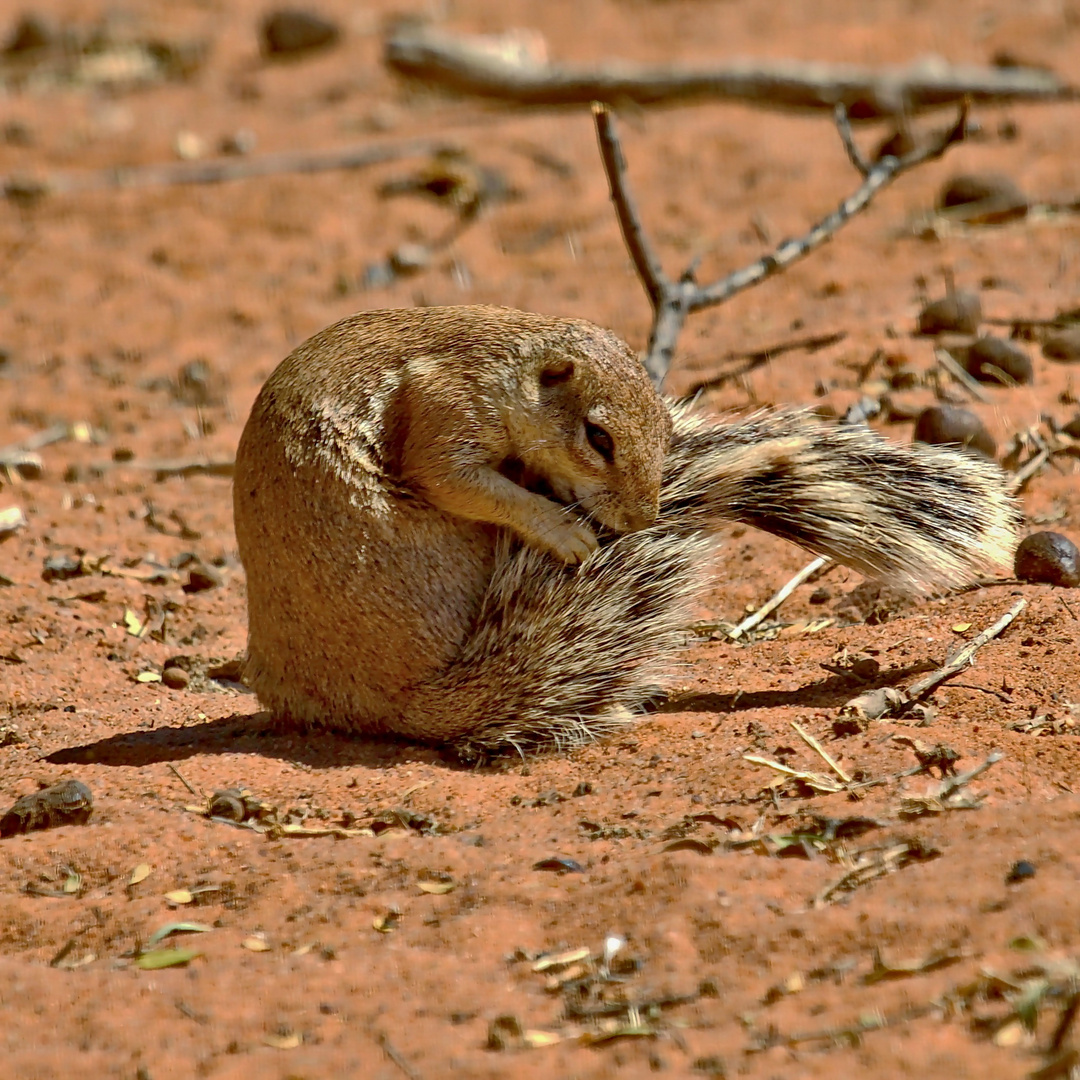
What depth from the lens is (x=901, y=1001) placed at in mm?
2732

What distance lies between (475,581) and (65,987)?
1.65 metres

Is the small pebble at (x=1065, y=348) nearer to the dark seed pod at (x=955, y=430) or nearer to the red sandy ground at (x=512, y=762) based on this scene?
the red sandy ground at (x=512, y=762)

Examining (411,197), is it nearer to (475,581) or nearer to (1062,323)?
(1062,323)

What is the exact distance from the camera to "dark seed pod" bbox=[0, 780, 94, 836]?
13.2 feet

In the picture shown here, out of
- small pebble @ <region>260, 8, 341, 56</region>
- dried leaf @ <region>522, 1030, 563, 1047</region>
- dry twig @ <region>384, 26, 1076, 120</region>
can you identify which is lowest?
dried leaf @ <region>522, 1030, 563, 1047</region>

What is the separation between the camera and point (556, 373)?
14.7ft

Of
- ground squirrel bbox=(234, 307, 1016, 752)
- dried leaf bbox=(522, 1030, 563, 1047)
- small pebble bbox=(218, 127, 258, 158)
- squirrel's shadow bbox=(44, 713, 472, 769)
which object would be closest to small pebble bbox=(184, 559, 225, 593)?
squirrel's shadow bbox=(44, 713, 472, 769)

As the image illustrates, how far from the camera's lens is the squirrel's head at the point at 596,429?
14.3ft

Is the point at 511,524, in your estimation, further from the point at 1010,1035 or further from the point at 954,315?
the point at 954,315

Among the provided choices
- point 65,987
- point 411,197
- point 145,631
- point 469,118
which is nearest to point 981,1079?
point 65,987

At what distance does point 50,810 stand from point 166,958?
861 millimetres

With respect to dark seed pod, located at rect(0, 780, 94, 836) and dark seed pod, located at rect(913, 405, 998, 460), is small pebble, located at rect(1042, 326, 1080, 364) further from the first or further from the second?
dark seed pod, located at rect(0, 780, 94, 836)

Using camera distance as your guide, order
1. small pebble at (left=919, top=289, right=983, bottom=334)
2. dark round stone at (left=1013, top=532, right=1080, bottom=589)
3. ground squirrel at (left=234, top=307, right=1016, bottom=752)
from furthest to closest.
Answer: small pebble at (left=919, top=289, right=983, bottom=334) → dark round stone at (left=1013, top=532, right=1080, bottom=589) → ground squirrel at (left=234, top=307, right=1016, bottom=752)

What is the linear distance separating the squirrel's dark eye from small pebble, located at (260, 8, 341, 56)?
9.76 meters
